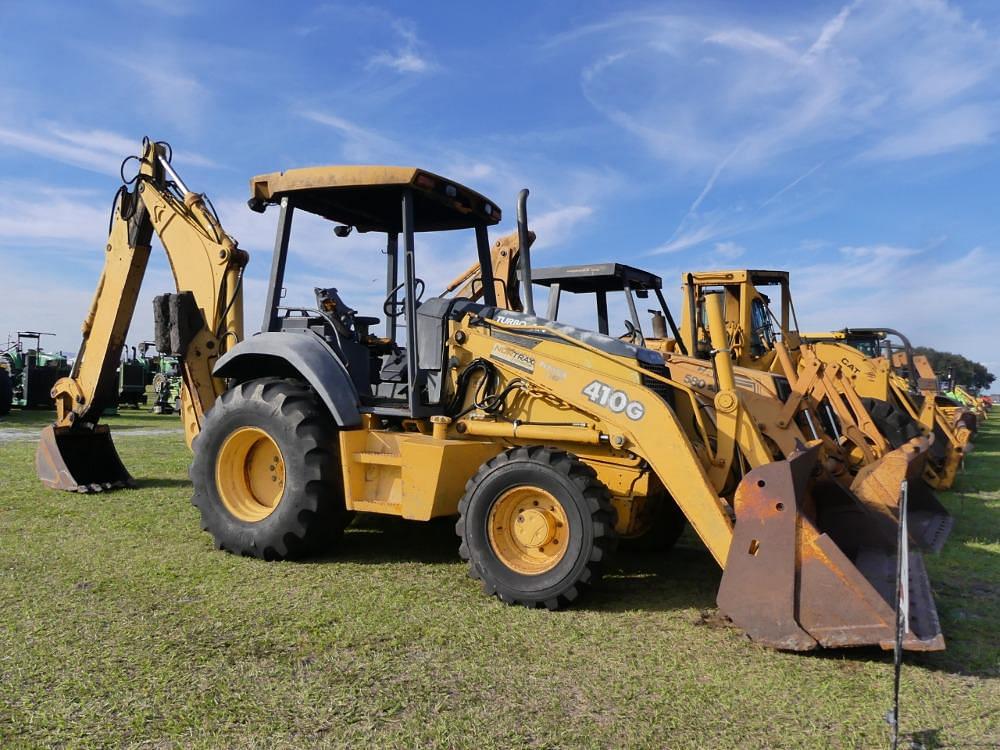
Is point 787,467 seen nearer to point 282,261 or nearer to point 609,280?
point 282,261

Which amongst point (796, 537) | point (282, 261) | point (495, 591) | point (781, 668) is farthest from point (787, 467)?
point (282, 261)

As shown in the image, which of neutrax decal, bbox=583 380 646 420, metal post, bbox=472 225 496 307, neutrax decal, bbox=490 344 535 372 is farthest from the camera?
metal post, bbox=472 225 496 307

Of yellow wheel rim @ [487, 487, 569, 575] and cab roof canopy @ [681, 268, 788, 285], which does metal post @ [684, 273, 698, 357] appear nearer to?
cab roof canopy @ [681, 268, 788, 285]

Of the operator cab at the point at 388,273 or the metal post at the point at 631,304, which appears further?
the metal post at the point at 631,304

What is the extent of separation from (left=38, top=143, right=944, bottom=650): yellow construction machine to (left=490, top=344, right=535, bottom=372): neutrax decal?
10mm

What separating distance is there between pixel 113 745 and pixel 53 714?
38 centimetres

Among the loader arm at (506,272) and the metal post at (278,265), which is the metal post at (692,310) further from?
the metal post at (278,265)

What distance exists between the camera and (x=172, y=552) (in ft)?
18.1

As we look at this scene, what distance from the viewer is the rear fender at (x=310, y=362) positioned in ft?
17.9

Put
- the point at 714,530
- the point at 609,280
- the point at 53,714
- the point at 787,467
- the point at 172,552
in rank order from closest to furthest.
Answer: the point at 53,714, the point at 787,467, the point at 714,530, the point at 172,552, the point at 609,280

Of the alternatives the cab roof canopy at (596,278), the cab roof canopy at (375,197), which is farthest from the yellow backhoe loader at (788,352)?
the cab roof canopy at (375,197)

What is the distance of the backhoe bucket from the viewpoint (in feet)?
16.5

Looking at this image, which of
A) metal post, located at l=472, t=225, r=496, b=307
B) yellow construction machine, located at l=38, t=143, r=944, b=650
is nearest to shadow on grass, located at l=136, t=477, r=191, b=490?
yellow construction machine, located at l=38, t=143, r=944, b=650

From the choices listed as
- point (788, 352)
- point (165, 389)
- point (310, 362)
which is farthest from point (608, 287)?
point (165, 389)
